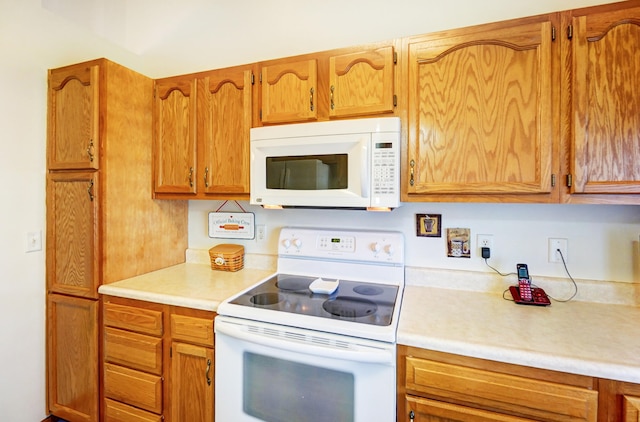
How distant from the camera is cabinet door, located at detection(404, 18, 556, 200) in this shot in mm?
1186

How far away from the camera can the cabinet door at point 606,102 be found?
1.08 metres

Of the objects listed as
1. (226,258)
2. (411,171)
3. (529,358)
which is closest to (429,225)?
(411,171)

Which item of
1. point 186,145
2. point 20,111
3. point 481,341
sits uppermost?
point 20,111

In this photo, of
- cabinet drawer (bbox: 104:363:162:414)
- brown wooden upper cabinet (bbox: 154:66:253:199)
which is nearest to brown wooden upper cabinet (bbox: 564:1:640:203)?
brown wooden upper cabinet (bbox: 154:66:253:199)

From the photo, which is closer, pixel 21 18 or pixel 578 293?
pixel 578 293

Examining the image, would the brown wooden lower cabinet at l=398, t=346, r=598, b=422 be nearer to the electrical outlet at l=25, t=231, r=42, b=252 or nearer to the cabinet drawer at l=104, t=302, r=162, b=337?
the cabinet drawer at l=104, t=302, r=162, b=337

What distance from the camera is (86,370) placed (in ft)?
5.23

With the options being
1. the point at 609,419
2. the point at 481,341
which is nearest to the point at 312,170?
the point at 481,341

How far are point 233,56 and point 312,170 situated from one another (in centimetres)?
118

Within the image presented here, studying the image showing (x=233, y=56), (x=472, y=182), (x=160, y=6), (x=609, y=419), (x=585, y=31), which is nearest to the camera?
(x=609, y=419)

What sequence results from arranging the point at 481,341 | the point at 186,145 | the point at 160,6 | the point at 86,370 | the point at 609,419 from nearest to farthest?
1. the point at 609,419
2. the point at 481,341
3. the point at 86,370
4. the point at 186,145
5. the point at 160,6

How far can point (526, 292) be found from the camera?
1.34 metres

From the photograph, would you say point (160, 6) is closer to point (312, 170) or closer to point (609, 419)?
point (312, 170)

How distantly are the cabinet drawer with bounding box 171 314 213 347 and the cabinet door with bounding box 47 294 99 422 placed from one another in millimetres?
525
